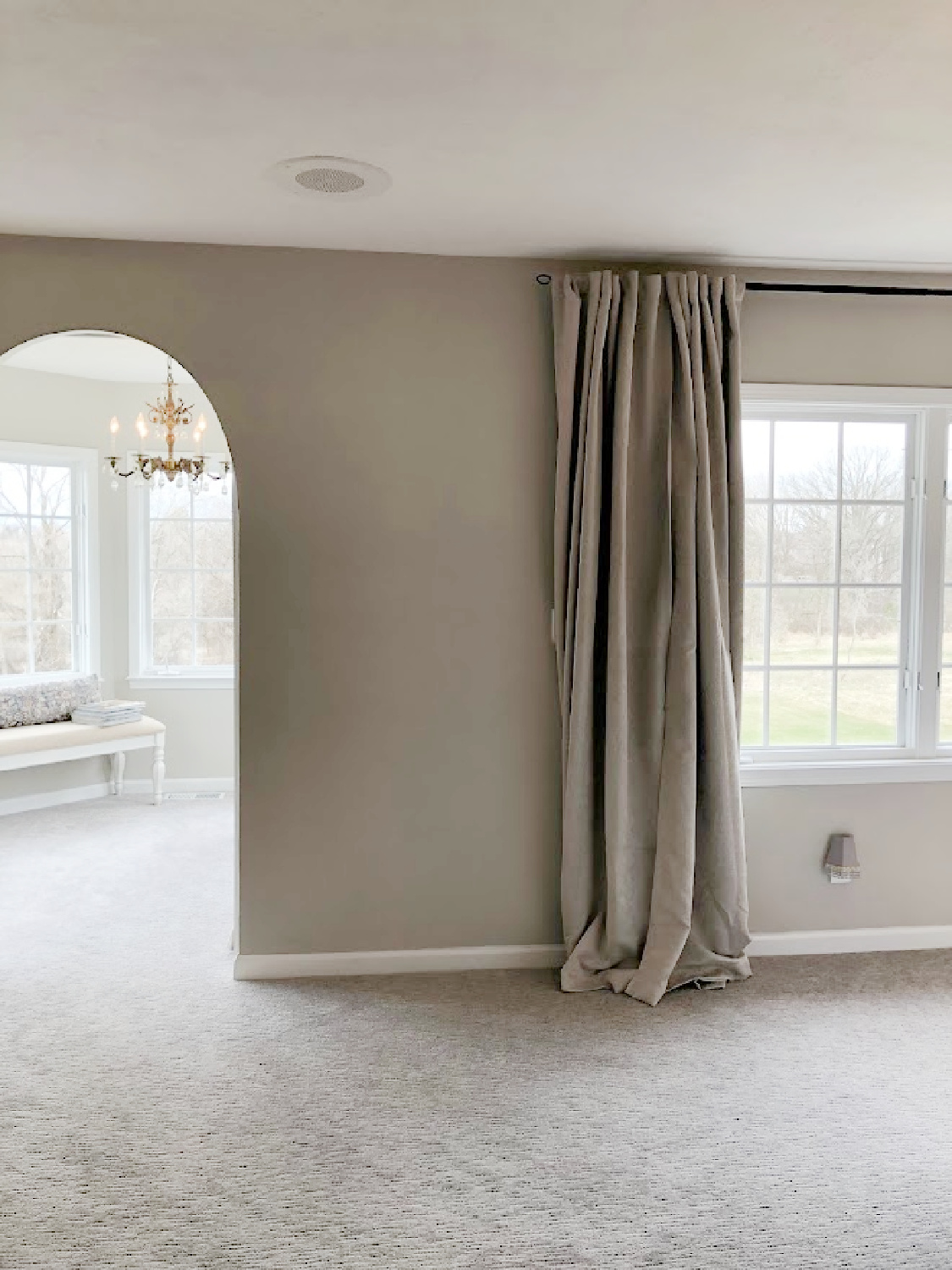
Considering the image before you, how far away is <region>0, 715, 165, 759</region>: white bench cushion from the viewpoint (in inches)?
213

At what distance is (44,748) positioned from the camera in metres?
5.49

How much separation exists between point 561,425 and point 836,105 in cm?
136

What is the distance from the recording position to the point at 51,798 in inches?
238

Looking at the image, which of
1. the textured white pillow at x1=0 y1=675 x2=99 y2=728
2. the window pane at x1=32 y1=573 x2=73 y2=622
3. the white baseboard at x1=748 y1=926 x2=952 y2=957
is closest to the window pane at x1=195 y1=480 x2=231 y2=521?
the window pane at x1=32 y1=573 x2=73 y2=622

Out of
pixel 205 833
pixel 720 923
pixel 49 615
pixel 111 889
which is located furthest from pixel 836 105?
pixel 49 615

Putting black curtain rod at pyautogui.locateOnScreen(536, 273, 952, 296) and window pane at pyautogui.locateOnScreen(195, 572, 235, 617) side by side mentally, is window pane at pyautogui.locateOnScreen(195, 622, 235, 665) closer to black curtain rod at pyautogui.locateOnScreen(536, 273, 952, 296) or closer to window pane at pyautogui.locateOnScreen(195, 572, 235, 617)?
window pane at pyautogui.locateOnScreen(195, 572, 235, 617)

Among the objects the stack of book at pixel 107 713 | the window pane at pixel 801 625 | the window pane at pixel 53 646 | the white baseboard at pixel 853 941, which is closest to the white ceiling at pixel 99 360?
the window pane at pixel 53 646

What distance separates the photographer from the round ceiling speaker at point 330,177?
8.68 feet

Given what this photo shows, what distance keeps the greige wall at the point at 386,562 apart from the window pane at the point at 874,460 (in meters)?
0.35

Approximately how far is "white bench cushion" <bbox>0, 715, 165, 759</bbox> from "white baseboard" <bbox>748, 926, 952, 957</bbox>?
3.80 m

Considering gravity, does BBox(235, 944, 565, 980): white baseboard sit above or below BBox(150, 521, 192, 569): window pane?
below

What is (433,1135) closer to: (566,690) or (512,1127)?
(512,1127)

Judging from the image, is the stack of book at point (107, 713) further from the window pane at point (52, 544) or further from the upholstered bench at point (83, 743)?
the window pane at point (52, 544)

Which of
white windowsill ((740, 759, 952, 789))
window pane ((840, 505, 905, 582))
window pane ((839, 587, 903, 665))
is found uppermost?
window pane ((840, 505, 905, 582))
